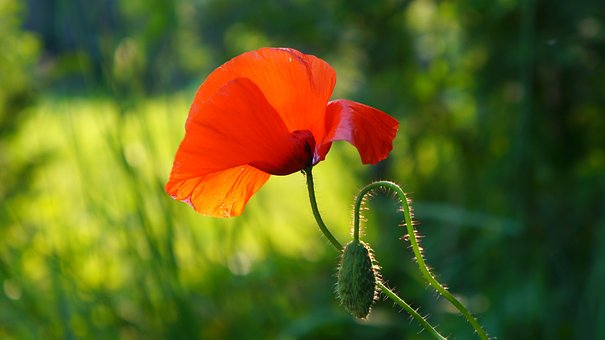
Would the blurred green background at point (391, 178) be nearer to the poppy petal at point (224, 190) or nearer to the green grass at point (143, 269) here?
the green grass at point (143, 269)

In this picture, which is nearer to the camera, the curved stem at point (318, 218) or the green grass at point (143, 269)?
the curved stem at point (318, 218)

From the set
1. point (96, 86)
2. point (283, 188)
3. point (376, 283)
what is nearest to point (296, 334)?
point (96, 86)

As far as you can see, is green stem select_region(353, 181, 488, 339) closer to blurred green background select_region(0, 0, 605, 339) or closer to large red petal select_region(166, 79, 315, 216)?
large red petal select_region(166, 79, 315, 216)

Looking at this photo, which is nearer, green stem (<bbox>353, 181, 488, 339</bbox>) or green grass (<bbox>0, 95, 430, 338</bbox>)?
green stem (<bbox>353, 181, 488, 339</bbox>)

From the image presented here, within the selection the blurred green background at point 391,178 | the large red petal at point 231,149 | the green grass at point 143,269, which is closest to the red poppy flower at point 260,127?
the large red petal at point 231,149

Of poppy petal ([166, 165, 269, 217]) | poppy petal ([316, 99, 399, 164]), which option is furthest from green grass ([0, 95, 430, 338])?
poppy petal ([316, 99, 399, 164])

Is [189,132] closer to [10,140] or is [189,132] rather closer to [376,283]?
[376,283]

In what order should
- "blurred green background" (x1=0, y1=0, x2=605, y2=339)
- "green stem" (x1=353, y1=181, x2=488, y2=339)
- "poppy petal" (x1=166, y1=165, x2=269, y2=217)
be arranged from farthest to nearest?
"blurred green background" (x1=0, y1=0, x2=605, y2=339)
"poppy petal" (x1=166, y1=165, x2=269, y2=217)
"green stem" (x1=353, y1=181, x2=488, y2=339)
